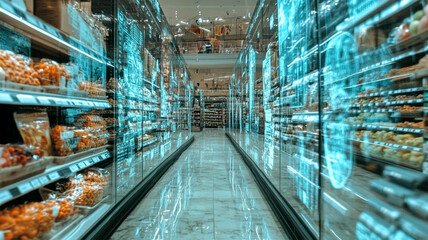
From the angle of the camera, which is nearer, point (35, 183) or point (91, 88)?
point (35, 183)

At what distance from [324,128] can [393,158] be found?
1818mm

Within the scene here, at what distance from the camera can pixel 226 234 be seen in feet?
6.99

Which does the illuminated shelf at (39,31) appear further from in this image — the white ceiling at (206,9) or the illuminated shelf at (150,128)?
the white ceiling at (206,9)

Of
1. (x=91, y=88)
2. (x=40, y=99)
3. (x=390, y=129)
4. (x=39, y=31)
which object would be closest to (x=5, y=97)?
(x=40, y=99)

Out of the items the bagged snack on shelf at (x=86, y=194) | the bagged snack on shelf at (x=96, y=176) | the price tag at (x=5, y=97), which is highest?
the price tag at (x=5, y=97)

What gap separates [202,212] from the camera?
262 centimetres

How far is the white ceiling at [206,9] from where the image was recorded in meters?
10.5

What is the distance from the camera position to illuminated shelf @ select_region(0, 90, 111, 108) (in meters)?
1.12

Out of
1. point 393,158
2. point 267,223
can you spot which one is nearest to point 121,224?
point 267,223

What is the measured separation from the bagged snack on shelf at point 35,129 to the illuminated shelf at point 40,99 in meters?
0.21

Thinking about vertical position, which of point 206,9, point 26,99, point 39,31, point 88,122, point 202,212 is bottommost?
point 202,212

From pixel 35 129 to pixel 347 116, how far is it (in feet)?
6.93

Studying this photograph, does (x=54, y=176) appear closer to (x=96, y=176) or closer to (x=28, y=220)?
(x=28, y=220)

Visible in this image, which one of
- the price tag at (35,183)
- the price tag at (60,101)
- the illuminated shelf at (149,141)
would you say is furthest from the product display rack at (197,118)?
the price tag at (35,183)
